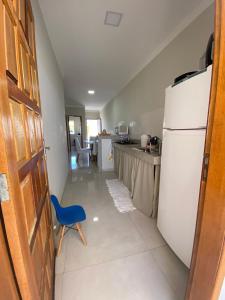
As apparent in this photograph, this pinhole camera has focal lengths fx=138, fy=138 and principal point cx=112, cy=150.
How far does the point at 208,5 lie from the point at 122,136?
307cm

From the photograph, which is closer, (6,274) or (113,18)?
(6,274)

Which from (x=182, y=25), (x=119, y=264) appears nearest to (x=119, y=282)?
(x=119, y=264)

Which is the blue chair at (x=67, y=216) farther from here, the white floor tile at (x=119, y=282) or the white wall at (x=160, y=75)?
the white wall at (x=160, y=75)

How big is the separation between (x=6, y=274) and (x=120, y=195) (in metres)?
2.41

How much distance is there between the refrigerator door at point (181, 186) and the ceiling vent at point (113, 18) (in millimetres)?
1641

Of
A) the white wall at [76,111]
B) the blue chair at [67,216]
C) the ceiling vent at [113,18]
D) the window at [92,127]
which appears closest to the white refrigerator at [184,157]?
the blue chair at [67,216]

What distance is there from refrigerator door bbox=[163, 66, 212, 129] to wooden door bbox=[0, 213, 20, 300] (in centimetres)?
131

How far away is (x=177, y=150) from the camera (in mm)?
1323

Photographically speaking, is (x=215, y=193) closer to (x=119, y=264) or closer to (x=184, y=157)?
(x=184, y=157)

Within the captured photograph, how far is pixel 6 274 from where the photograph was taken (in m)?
0.46

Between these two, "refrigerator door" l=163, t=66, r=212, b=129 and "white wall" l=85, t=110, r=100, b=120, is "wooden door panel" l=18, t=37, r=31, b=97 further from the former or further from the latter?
"white wall" l=85, t=110, r=100, b=120

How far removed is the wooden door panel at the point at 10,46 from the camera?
53 centimetres

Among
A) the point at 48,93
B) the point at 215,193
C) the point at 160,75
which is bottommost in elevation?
the point at 215,193

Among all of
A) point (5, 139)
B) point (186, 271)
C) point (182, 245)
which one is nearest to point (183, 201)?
point (182, 245)
